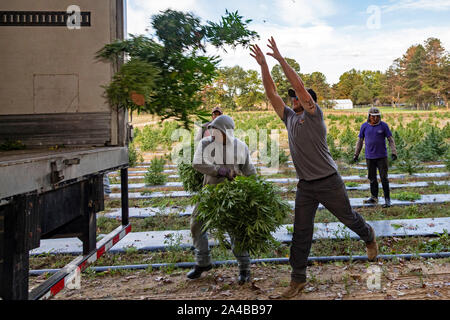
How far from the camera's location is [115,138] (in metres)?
3.23

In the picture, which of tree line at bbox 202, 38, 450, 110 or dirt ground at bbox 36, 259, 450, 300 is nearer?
dirt ground at bbox 36, 259, 450, 300

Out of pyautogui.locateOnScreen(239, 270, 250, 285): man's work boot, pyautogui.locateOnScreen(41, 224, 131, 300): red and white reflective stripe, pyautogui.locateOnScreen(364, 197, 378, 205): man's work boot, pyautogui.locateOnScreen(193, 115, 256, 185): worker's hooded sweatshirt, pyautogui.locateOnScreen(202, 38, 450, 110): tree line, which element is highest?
pyautogui.locateOnScreen(202, 38, 450, 110): tree line

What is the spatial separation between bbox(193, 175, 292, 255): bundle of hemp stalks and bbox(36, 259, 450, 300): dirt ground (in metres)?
0.58

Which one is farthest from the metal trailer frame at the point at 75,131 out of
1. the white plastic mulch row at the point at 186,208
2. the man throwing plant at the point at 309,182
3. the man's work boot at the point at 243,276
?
the white plastic mulch row at the point at 186,208

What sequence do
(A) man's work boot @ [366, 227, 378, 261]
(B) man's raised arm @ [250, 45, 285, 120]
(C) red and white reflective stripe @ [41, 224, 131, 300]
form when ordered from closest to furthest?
A: 1. (C) red and white reflective stripe @ [41, 224, 131, 300]
2. (B) man's raised arm @ [250, 45, 285, 120]
3. (A) man's work boot @ [366, 227, 378, 261]

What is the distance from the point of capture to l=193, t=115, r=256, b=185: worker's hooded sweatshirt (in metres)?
3.83

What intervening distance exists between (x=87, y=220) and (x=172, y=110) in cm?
126

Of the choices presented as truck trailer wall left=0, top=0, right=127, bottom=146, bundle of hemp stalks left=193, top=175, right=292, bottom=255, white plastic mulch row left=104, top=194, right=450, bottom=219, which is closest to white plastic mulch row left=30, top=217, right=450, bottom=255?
white plastic mulch row left=104, top=194, right=450, bottom=219

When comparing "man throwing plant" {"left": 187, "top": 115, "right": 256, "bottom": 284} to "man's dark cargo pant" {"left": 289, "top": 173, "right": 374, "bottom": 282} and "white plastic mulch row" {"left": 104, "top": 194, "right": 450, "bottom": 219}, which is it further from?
"white plastic mulch row" {"left": 104, "top": 194, "right": 450, "bottom": 219}

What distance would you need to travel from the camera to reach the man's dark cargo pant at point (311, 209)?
338 centimetres

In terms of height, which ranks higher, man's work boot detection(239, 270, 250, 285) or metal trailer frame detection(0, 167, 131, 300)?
metal trailer frame detection(0, 167, 131, 300)

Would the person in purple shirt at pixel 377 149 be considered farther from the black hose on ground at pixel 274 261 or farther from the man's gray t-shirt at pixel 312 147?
the man's gray t-shirt at pixel 312 147

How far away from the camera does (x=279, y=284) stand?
381 cm

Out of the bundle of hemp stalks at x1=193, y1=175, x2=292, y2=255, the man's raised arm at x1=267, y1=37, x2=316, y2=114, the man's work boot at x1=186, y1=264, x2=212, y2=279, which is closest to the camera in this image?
the man's raised arm at x1=267, y1=37, x2=316, y2=114
